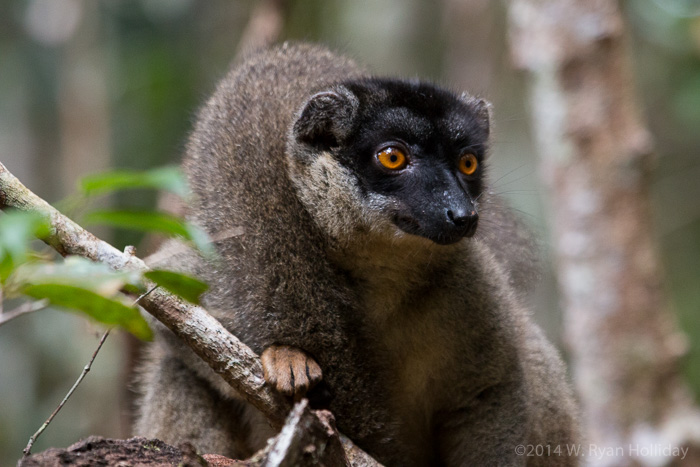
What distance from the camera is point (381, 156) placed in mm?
4199

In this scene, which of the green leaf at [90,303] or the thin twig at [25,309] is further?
the thin twig at [25,309]

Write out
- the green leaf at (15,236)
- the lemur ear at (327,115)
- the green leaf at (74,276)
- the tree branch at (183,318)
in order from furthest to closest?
the lemur ear at (327,115)
the tree branch at (183,318)
the green leaf at (74,276)
the green leaf at (15,236)

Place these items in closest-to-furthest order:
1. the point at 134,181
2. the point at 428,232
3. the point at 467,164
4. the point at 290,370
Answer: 1. the point at 134,181
2. the point at 290,370
3. the point at 428,232
4. the point at 467,164

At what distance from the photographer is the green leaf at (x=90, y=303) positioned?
6.37 feet

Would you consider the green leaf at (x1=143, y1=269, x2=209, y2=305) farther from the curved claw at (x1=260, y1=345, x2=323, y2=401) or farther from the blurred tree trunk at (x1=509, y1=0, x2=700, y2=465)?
the blurred tree trunk at (x1=509, y1=0, x2=700, y2=465)

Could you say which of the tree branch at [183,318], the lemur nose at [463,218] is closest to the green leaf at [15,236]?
the tree branch at [183,318]

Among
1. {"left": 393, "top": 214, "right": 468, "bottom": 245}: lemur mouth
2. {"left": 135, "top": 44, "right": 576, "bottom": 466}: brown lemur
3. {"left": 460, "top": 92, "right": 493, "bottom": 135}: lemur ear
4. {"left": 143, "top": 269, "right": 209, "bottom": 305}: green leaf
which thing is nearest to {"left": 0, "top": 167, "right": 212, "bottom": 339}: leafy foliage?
{"left": 143, "top": 269, "right": 209, "bottom": 305}: green leaf

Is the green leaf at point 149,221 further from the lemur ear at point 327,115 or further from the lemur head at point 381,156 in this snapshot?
the lemur ear at point 327,115

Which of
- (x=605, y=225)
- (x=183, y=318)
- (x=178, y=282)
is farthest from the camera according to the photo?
(x=605, y=225)

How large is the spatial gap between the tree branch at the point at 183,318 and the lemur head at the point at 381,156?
110cm

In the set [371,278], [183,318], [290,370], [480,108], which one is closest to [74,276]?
[183,318]

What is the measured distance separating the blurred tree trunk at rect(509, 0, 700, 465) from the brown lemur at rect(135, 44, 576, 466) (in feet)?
6.96

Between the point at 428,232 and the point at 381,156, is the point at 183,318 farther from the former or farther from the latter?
the point at 381,156

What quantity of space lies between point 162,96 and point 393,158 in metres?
8.65
